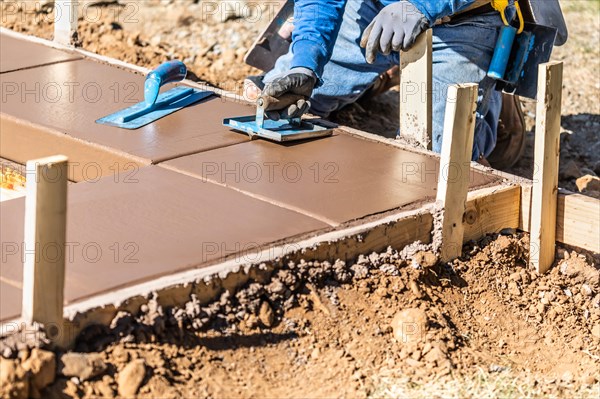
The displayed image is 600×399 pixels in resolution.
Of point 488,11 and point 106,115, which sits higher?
point 488,11

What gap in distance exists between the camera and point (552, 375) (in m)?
3.09

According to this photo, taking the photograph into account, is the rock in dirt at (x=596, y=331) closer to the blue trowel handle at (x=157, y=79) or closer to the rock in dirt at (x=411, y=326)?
the rock in dirt at (x=411, y=326)

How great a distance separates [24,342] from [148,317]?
36 centimetres

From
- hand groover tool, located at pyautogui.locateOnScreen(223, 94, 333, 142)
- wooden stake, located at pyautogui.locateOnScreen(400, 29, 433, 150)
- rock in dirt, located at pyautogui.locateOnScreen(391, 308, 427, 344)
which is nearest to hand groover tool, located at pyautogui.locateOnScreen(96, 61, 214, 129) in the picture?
hand groover tool, located at pyautogui.locateOnScreen(223, 94, 333, 142)

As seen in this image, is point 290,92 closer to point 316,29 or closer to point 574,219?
point 316,29

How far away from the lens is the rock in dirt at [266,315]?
294 centimetres

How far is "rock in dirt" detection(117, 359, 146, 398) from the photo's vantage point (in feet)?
8.45

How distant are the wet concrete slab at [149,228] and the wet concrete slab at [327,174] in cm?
10

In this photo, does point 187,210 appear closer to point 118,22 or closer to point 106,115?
point 106,115

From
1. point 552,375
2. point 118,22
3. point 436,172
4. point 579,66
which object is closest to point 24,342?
point 552,375

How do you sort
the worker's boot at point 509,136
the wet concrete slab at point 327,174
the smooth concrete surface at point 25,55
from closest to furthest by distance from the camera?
1. the wet concrete slab at point 327,174
2. the smooth concrete surface at point 25,55
3. the worker's boot at point 509,136

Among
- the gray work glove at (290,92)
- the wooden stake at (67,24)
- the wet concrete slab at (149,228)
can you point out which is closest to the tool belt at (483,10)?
the gray work glove at (290,92)

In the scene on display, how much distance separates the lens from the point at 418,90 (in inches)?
157

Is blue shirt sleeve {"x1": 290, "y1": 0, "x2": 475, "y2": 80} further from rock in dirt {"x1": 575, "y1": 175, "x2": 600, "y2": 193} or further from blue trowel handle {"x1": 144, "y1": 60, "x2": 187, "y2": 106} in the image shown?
rock in dirt {"x1": 575, "y1": 175, "x2": 600, "y2": 193}
